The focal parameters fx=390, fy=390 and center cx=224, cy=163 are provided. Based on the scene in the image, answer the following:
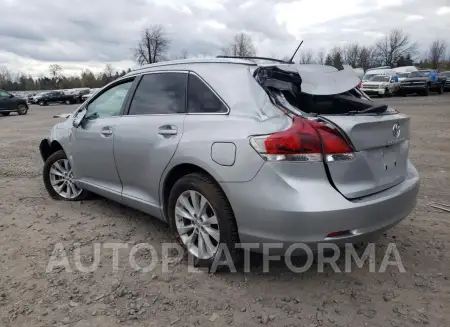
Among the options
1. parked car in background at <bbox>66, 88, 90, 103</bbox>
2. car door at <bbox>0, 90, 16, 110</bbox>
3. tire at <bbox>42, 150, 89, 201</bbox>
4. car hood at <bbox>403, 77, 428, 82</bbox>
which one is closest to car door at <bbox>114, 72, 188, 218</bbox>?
tire at <bbox>42, 150, 89, 201</bbox>

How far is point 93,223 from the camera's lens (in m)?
4.10

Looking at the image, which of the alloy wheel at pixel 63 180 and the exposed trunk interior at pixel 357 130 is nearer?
the exposed trunk interior at pixel 357 130

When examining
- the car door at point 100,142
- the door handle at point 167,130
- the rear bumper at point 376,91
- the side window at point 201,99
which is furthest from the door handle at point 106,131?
the rear bumper at point 376,91

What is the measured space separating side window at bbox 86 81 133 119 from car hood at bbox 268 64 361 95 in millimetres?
1680

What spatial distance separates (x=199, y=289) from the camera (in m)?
2.85

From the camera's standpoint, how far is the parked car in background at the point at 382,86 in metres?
27.2

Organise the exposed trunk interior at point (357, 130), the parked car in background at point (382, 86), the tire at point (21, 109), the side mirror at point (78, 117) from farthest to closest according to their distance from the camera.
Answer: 1. the parked car in background at point (382, 86)
2. the tire at point (21, 109)
3. the side mirror at point (78, 117)
4. the exposed trunk interior at point (357, 130)

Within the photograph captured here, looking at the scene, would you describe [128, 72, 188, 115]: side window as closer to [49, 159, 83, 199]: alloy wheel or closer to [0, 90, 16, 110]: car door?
[49, 159, 83, 199]: alloy wheel

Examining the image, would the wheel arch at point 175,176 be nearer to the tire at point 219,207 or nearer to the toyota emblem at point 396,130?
the tire at point 219,207

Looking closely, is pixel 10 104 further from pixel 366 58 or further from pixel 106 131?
pixel 366 58

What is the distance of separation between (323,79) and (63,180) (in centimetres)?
347

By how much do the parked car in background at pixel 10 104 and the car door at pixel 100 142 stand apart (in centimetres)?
2359

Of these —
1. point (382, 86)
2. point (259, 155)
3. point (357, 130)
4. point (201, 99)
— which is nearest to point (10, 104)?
point (382, 86)

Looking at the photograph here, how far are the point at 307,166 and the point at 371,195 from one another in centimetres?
55
